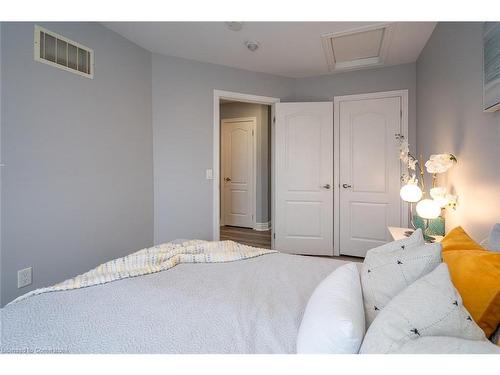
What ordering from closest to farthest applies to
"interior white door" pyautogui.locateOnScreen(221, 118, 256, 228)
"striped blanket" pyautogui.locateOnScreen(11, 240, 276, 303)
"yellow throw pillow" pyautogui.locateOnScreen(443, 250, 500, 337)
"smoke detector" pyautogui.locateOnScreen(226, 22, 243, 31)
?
"yellow throw pillow" pyautogui.locateOnScreen(443, 250, 500, 337)
"striped blanket" pyautogui.locateOnScreen(11, 240, 276, 303)
"smoke detector" pyautogui.locateOnScreen(226, 22, 243, 31)
"interior white door" pyautogui.locateOnScreen(221, 118, 256, 228)

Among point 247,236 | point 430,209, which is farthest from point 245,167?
point 430,209

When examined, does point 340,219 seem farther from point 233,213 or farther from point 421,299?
point 421,299

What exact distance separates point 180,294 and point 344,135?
3079 millimetres

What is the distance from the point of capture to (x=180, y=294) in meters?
1.23

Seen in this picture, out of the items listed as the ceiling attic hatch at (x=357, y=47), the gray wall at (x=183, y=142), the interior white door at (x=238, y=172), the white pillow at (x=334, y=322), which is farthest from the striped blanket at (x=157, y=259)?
the interior white door at (x=238, y=172)

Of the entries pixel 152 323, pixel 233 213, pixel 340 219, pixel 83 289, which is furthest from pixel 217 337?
pixel 233 213

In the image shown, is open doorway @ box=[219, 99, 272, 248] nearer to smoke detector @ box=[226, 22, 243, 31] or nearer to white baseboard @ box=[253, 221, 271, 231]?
white baseboard @ box=[253, 221, 271, 231]

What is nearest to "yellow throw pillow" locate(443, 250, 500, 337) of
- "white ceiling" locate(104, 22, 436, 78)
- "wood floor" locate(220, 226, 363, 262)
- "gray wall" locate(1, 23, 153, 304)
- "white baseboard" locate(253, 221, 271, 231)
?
"white ceiling" locate(104, 22, 436, 78)

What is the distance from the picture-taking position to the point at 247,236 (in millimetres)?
4879

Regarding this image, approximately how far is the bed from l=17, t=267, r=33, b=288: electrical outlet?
1112mm

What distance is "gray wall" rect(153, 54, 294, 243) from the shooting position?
327 cm

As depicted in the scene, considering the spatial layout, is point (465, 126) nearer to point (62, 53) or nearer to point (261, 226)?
point (62, 53)

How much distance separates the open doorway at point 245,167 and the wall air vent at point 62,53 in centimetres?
317

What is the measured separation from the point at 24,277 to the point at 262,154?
4017 millimetres
